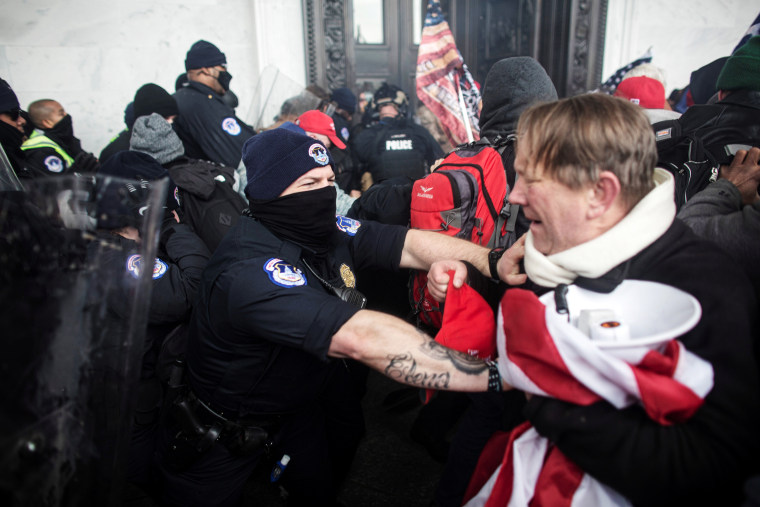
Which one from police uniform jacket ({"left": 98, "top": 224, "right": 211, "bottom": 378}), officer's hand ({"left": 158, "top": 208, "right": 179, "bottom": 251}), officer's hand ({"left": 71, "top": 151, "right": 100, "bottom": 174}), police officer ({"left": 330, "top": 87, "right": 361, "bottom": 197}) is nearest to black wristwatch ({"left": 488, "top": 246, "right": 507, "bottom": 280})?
police uniform jacket ({"left": 98, "top": 224, "right": 211, "bottom": 378})

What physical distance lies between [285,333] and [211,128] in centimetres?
302

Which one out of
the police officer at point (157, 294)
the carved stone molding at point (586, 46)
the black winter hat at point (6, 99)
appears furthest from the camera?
the carved stone molding at point (586, 46)

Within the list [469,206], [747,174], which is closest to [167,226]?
[469,206]

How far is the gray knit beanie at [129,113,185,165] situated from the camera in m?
3.17

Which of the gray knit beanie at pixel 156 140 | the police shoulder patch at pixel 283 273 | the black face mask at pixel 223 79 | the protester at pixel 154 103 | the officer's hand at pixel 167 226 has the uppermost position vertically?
the black face mask at pixel 223 79

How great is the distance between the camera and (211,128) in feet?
13.2

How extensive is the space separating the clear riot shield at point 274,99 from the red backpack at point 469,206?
2.88 metres

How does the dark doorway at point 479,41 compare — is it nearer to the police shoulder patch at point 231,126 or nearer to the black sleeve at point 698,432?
the police shoulder patch at point 231,126

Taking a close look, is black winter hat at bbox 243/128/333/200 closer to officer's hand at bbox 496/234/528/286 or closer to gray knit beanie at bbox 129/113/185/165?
officer's hand at bbox 496/234/528/286

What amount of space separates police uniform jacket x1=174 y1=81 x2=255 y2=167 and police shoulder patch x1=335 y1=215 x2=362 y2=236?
2.05 metres

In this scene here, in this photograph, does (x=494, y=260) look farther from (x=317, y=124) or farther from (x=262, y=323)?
(x=317, y=124)

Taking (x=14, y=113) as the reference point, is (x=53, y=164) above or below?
below

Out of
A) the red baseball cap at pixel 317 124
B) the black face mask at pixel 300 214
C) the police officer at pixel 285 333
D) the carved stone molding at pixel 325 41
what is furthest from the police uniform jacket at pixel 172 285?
the carved stone molding at pixel 325 41

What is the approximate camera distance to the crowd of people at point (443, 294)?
99cm
